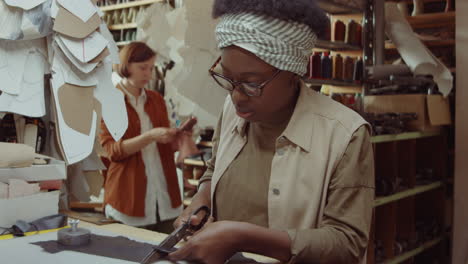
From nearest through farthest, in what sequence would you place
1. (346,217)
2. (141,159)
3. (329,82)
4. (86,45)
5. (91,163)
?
(346,217)
(86,45)
(91,163)
(141,159)
(329,82)

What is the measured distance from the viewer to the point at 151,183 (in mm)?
3133

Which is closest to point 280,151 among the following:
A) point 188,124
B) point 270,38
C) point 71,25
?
point 270,38

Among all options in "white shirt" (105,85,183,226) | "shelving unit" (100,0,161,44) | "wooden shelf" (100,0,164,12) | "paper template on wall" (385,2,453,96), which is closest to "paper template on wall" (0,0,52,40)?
"white shirt" (105,85,183,226)

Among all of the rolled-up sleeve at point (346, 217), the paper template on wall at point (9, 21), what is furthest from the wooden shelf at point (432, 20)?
the paper template on wall at point (9, 21)

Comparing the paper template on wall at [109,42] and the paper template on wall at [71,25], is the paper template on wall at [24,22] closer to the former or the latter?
the paper template on wall at [71,25]

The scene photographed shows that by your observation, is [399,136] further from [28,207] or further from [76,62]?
[28,207]

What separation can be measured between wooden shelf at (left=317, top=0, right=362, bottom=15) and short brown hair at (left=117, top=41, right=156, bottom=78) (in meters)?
1.13

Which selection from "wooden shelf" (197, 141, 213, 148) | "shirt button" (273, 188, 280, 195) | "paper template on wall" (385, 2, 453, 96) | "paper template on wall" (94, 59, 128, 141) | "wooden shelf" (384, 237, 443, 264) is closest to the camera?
"shirt button" (273, 188, 280, 195)

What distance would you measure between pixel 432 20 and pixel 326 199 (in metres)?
3.63

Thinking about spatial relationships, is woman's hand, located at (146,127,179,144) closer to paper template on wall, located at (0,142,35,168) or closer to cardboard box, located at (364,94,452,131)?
cardboard box, located at (364,94,452,131)

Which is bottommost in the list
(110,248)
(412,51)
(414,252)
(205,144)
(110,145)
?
(414,252)

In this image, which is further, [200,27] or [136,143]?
[136,143]

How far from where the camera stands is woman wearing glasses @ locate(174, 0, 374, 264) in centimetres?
117

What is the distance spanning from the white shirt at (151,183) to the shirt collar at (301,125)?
1921 mm
